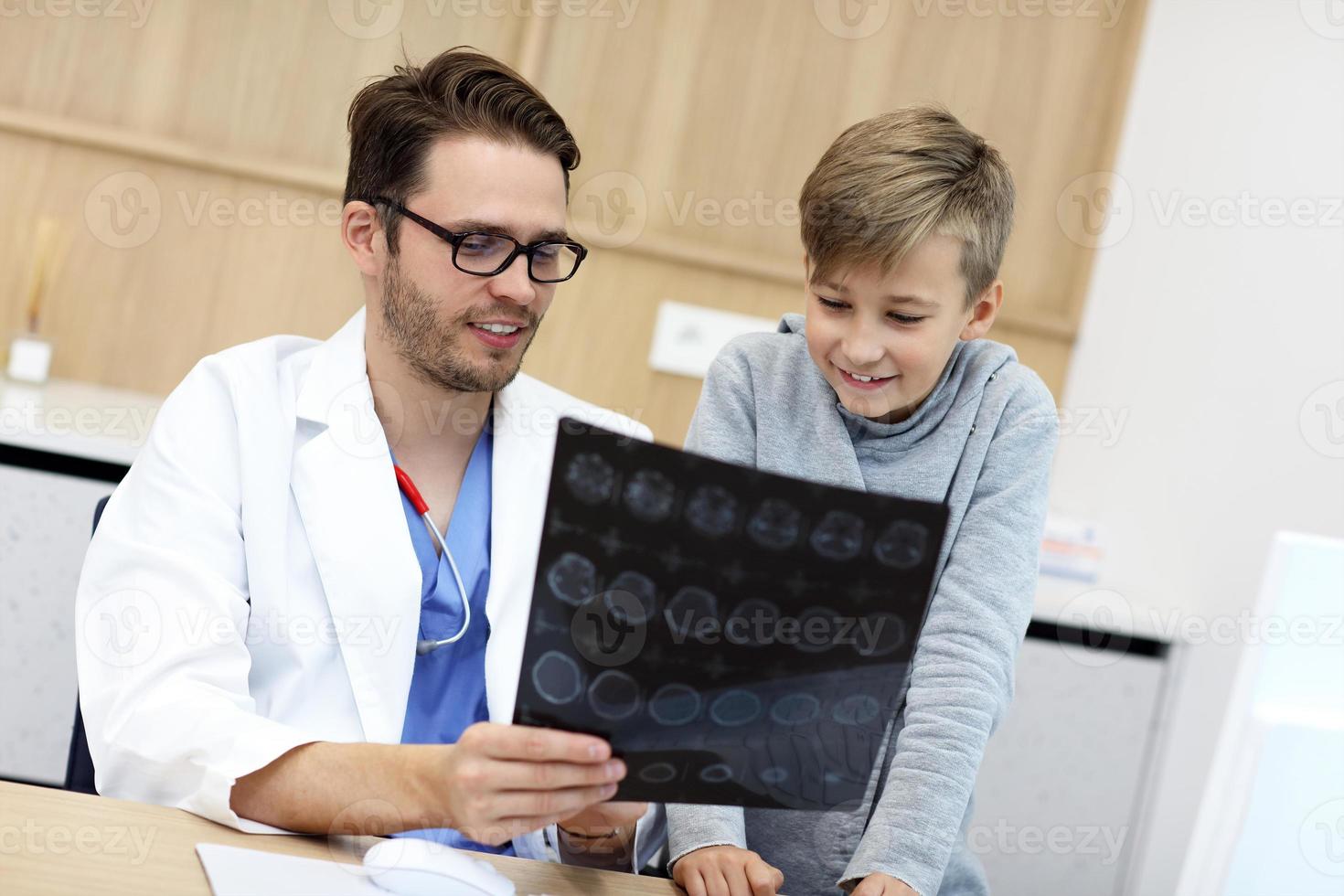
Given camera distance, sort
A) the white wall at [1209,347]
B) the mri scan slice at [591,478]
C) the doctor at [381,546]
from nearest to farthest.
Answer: the mri scan slice at [591,478], the doctor at [381,546], the white wall at [1209,347]

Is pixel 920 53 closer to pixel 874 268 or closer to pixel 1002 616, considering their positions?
pixel 874 268

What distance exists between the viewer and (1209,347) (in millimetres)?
2422

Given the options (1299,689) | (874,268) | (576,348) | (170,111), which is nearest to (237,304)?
(170,111)

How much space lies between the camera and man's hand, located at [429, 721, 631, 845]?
846 millimetres

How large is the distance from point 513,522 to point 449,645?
157 mm

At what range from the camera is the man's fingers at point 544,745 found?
2.76 feet

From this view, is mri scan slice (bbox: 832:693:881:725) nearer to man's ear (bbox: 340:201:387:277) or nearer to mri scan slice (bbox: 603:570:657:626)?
mri scan slice (bbox: 603:570:657:626)

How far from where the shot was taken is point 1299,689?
0.72m

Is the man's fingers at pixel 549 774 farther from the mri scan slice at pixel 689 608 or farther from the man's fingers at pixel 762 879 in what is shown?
the man's fingers at pixel 762 879

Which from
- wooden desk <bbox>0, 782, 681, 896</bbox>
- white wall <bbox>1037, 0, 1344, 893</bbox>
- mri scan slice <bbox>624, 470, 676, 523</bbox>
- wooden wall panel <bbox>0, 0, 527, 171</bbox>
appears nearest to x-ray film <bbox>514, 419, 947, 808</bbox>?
mri scan slice <bbox>624, 470, 676, 523</bbox>

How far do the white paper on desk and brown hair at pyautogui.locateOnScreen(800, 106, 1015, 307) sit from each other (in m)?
0.70

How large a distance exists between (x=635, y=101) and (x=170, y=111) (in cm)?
97

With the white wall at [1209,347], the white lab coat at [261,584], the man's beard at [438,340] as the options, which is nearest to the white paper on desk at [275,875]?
the white lab coat at [261,584]

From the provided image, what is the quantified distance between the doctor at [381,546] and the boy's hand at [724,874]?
0.06 meters
